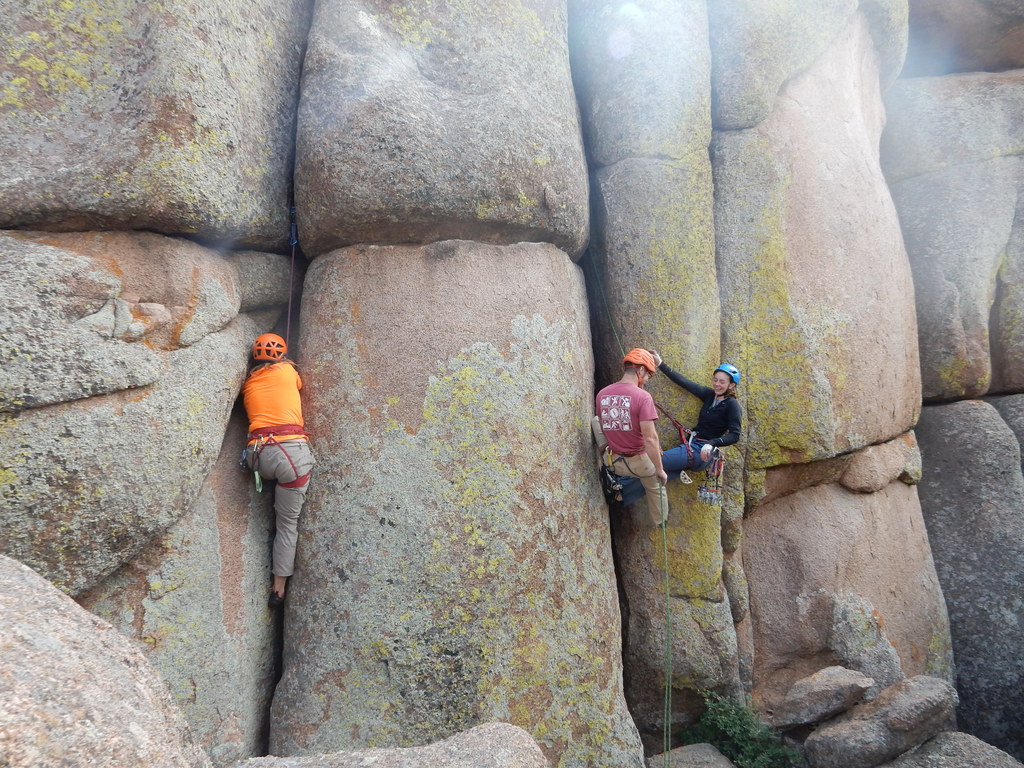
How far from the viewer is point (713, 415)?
237 inches

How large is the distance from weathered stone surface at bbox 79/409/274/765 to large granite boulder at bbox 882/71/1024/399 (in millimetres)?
7683

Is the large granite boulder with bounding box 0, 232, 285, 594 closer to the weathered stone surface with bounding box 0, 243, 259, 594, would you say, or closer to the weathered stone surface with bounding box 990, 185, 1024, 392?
the weathered stone surface with bounding box 0, 243, 259, 594

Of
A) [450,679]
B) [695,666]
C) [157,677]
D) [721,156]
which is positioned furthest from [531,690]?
[721,156]

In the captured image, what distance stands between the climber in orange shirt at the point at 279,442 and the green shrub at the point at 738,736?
389 centimetres

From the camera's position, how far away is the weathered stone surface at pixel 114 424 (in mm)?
3910

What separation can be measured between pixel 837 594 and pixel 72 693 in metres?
6.39

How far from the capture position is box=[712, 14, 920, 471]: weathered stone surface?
6340 millimetres

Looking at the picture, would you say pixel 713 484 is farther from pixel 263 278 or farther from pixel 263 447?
pixel 263 278

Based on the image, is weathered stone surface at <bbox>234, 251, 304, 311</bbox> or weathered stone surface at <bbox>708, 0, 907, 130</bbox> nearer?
weathered stone surface at <bbox>234, 251, 304, 311</bbox>

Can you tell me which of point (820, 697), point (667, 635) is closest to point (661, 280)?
point (667, 635)

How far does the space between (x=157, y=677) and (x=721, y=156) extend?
6.52 meters

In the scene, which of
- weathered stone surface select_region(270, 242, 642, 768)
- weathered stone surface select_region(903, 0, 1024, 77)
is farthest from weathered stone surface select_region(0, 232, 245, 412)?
weathered stone surface select_region(903, 0, 1024, 77)

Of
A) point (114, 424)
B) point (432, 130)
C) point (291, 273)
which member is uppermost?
point (432, 130)

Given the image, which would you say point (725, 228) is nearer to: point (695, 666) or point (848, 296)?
point (848, 296)
